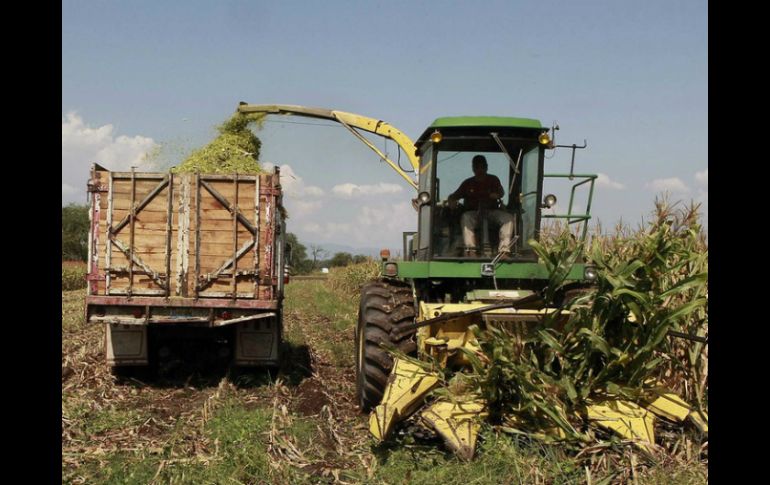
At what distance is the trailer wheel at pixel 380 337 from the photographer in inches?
237

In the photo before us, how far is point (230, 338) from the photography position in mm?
8875

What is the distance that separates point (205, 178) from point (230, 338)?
214 centimetres

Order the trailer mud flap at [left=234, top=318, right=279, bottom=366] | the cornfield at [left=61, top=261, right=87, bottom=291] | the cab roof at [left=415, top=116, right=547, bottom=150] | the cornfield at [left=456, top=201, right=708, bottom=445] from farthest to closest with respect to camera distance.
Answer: the cornfield at [left=61, top=261, right=87, bottom=291] < the trailer mud flap at [left=234, top=318, right=279, bottom=366] < the cab roof at [left=415, top=116, right=547, bottom=150] < the cornfield at [left=456, top=201, right=708, bottom=445]

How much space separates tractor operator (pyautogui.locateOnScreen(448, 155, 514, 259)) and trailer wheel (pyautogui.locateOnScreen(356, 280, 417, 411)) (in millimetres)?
914

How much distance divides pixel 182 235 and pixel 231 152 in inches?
89.5

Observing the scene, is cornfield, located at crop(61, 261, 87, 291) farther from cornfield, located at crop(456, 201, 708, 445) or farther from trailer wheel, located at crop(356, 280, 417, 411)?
cornfield, located at crop(456, 201, 708, 445)

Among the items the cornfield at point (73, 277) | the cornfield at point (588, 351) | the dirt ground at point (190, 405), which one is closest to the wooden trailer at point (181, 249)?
the dirt ground at point (190, 405)

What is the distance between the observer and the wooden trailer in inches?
306

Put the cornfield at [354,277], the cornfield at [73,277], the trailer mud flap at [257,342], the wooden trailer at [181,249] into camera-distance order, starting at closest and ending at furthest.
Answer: the wooden trailer at [181,249]
the trailer mud flap at [257,342]
the cornfield at [354,277]
the cornfield at [73,277]

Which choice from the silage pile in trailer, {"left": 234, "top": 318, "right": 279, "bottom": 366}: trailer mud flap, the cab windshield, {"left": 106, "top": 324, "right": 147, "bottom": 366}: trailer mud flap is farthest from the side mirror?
{"left": 106, "top": 324, "right": 147, "bottom": 366}: trailer mud flap

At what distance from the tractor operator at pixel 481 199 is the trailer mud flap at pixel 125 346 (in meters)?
4.14

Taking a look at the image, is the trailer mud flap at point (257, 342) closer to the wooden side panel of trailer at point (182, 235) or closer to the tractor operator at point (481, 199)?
the wooden side panel of trailer at point (182, 235)
